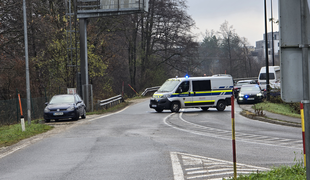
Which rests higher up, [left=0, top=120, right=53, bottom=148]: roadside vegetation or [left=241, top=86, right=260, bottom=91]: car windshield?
[left=241, top=86, right=260, bottom=91]: car windshield

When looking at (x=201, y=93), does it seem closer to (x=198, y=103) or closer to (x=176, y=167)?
(x=198, y=103)

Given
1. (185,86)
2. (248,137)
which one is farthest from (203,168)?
(185,86)

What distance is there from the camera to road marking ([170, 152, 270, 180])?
7186 millimetres

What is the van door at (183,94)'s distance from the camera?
84.4 ft

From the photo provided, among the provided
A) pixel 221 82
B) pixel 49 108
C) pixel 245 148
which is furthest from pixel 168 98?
pixel 245 148

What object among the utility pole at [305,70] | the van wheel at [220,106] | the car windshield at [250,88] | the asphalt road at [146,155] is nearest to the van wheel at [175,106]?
the van wheel at [220,106]

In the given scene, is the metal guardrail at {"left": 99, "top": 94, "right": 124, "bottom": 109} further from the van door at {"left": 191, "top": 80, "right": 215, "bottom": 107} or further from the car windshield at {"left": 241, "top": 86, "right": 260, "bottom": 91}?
the car windshield at {"left": 241, "top": 86, "right": 260, "bottom": 91}

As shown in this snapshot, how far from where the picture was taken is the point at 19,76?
2652 cm

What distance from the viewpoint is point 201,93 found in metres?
26.1

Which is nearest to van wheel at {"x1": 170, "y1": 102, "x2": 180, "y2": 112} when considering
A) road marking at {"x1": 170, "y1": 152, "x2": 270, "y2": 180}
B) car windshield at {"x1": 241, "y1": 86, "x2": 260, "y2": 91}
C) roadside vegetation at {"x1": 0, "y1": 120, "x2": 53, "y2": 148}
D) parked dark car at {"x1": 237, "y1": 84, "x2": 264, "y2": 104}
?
parked dark car at {"x1": 237, "y1": 84, "x2": 264, "y2": 104}

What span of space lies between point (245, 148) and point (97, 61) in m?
23.5

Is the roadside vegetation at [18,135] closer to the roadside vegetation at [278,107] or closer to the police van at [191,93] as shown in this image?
the police van at [191,93]

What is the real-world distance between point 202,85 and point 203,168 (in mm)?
18460

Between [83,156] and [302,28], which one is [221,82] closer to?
[83,156]
